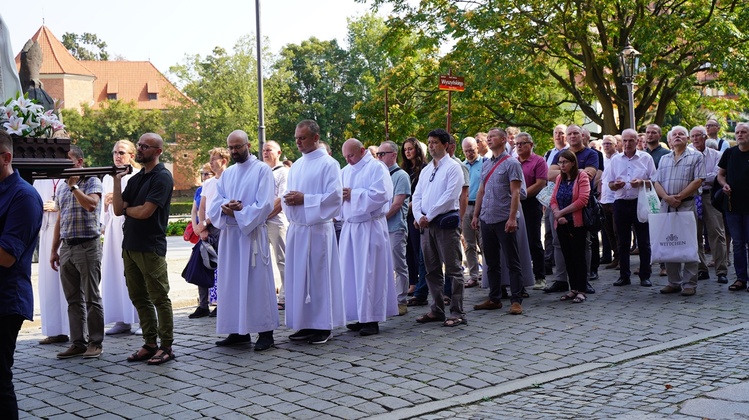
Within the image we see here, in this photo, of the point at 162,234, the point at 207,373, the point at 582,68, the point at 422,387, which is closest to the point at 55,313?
the point at 162,234

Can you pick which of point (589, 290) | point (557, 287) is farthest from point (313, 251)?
point (589, 290)

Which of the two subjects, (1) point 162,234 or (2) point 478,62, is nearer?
(1) point 162,234

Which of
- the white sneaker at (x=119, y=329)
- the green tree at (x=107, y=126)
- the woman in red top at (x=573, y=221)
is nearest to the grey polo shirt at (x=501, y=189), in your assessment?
the woman in red top at (x=573, y=221)

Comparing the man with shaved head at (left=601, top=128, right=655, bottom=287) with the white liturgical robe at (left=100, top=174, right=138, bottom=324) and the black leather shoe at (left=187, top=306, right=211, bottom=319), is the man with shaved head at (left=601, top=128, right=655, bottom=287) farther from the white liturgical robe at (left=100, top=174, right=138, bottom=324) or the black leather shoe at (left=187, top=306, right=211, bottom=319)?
the white liturgical robe at (left=100, top=174, right=138, bottom=324)

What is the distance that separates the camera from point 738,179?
11211mm

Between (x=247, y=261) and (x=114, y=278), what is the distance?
2102 mm

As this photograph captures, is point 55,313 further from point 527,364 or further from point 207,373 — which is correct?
point 527,364

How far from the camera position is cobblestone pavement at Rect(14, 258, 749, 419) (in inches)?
246

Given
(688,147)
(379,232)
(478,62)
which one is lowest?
(379,232)

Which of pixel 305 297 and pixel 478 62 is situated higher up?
pixel 478 62

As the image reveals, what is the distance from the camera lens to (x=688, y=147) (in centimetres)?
1163

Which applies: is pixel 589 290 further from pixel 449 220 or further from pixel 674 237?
pixel 449 220

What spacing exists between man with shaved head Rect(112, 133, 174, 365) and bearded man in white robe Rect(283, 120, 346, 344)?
134 centimetres

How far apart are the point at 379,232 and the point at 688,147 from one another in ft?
15.5
